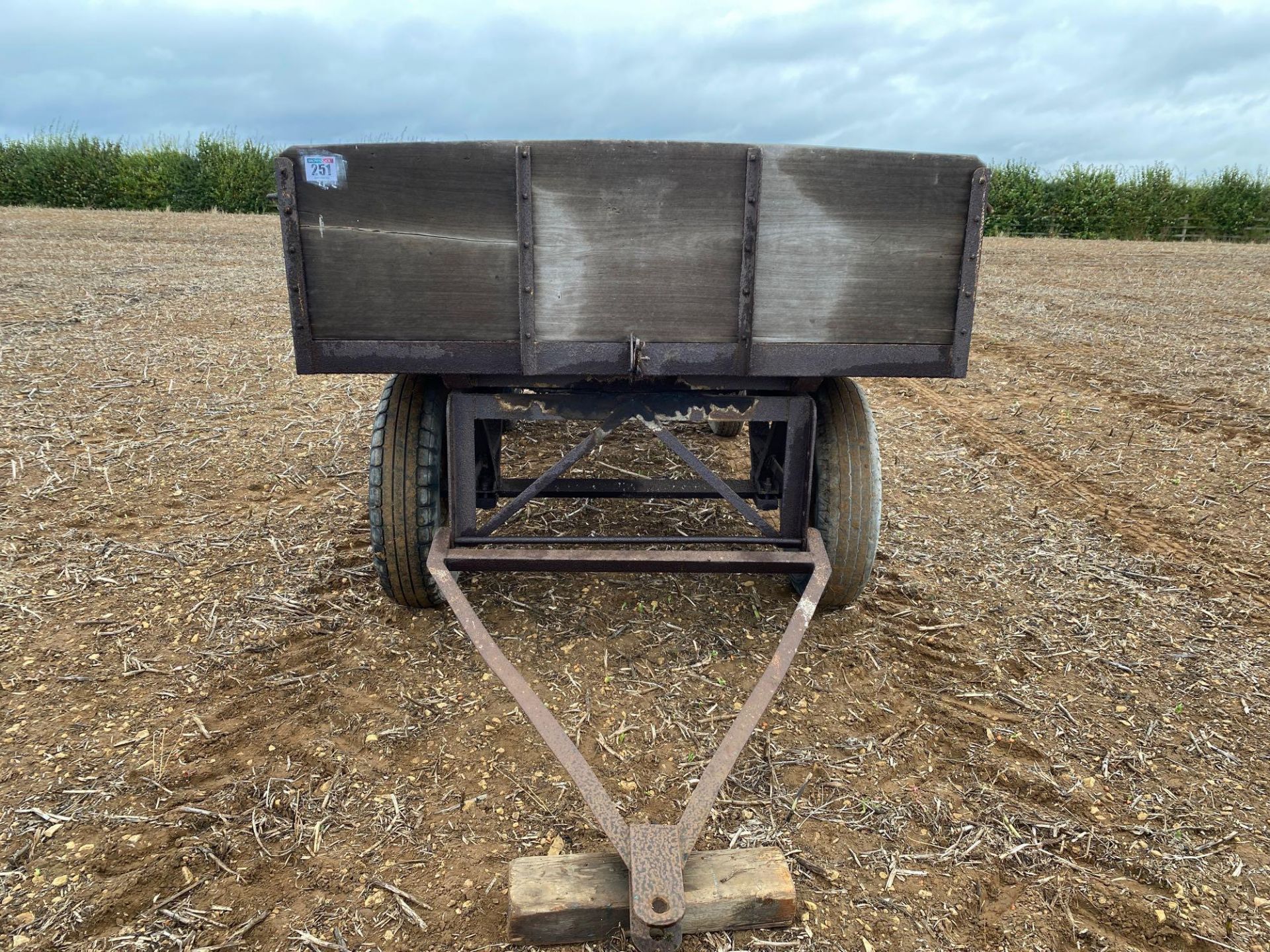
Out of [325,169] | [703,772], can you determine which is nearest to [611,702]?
[703,772]

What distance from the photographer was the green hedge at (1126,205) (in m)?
29.0

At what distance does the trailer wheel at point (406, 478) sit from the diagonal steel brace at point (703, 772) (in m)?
0.22

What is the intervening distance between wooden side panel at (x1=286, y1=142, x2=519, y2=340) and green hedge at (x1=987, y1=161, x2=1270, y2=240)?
30.3 m

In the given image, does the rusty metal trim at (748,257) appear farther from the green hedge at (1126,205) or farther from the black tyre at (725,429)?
the green hedge at (1126,205)

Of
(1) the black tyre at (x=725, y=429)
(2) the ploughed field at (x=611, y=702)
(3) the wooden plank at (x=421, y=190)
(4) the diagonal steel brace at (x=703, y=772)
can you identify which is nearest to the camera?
(4) the diagonal steel brace at (x=703, y=772)

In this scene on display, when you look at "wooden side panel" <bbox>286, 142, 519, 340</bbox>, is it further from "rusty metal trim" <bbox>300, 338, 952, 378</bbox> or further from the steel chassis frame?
the steel chassis frame

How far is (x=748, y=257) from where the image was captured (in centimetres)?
264

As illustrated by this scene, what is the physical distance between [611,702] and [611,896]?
40.5 inches

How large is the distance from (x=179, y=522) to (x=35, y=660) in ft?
4.11

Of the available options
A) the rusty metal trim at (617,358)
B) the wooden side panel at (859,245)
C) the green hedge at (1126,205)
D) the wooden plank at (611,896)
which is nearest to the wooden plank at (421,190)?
the rusty metal trim at (617,358)

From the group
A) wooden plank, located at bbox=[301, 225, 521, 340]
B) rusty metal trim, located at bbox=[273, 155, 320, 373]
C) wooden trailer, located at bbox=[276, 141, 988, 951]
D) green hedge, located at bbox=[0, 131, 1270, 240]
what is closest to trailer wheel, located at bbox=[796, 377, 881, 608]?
wooden trailer, located at bbox=[276, 141, 988, 951]

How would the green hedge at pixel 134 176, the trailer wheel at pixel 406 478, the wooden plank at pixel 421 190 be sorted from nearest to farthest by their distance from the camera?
the wooden plank at pixel 421 190
the trailer wheel at pixel 406 478
the green hedge at pixel 134 176

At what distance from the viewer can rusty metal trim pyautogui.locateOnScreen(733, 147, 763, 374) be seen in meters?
2.56

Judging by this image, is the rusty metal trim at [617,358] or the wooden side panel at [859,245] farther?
the rusty metal trim at [617,358]
